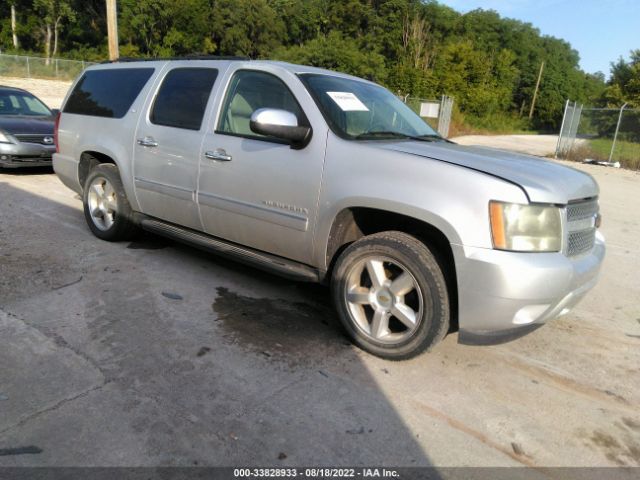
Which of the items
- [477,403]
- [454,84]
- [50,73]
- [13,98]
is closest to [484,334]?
[477,403]

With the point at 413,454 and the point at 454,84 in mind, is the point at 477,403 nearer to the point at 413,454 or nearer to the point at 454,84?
the point at 413,454

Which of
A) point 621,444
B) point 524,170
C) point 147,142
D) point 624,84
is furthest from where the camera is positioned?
point 624,84

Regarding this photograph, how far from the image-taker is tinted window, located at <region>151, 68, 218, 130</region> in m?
4.01

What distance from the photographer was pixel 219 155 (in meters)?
3.74

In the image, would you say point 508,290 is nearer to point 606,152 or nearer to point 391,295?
point 391,295

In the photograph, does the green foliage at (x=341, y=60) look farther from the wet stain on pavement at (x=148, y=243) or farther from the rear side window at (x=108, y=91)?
the wet stain on pavement at (x=148, y=243)

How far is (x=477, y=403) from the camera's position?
2.74 metres

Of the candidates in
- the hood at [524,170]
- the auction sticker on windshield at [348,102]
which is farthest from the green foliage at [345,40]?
the hood at [524,170]

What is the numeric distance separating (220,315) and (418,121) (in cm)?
239

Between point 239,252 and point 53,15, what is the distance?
6324 cm

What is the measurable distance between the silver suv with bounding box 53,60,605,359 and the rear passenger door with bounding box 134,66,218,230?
13 millimetres

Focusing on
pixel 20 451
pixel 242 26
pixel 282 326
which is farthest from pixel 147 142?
pixel 242 26

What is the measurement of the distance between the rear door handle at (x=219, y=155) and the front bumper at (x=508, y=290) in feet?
6.14

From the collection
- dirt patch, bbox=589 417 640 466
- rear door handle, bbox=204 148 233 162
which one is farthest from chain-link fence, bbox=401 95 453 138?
dirt patch, bbox=589 417 640 466
